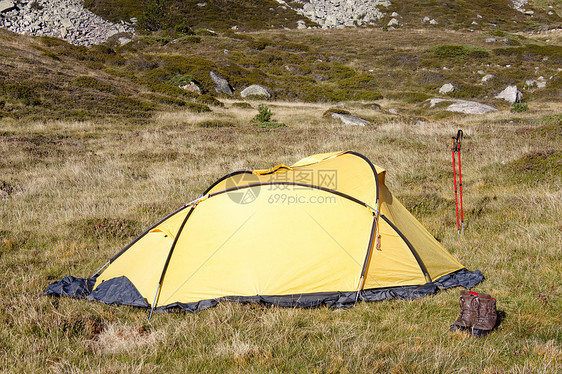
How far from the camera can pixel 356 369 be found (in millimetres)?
3377

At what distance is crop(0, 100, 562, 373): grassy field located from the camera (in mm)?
3596

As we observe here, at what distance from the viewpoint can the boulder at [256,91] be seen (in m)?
32.2

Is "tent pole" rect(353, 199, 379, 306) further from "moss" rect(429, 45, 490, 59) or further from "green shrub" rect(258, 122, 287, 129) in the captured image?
"moss" rect(429, 45, 490, 59)

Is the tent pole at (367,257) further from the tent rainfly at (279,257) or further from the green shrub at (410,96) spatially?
the green shrub at (410,96)

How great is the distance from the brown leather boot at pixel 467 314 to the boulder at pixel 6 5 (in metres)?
72.4

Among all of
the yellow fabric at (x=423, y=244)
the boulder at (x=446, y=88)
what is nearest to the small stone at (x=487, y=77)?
the boulder at (x=446, y=88)

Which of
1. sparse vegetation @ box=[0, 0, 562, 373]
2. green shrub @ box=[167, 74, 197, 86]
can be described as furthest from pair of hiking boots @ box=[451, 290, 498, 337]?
green shrub @ box=[167, 74, 197, 86]

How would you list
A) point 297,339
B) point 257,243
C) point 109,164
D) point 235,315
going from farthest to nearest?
1. point 109,164
2. point 257,243
3. point 235,315
4. point 297,339

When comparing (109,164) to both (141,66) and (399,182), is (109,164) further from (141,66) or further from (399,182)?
(141,66)

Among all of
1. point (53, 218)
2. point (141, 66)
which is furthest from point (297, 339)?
point (141, 66)

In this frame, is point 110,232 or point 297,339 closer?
point 297,339

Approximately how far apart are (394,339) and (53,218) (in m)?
7.04

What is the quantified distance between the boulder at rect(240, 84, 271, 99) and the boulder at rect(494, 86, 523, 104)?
18.9 meters

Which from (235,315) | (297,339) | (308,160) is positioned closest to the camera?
(297,339)
